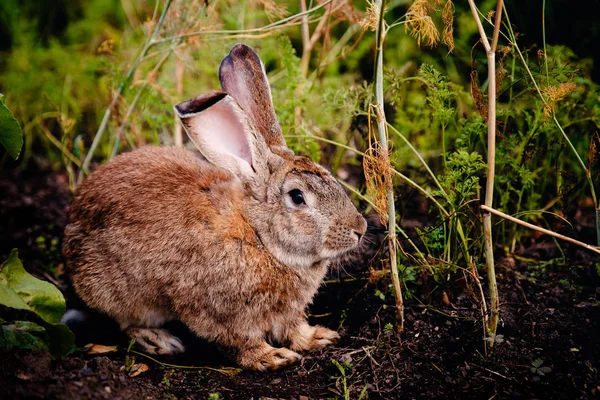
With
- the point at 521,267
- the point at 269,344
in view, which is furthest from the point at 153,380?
the point at 521,267

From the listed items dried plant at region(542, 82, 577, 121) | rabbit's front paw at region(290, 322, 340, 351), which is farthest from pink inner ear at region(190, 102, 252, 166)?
dried plant at region(542, 82, 577, 121)

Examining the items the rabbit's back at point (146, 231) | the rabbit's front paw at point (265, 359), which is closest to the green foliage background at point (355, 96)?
the rabbit's back at point (146, 231)

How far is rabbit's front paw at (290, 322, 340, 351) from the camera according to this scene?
11.0ft

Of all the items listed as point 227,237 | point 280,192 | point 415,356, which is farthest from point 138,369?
point 415,356

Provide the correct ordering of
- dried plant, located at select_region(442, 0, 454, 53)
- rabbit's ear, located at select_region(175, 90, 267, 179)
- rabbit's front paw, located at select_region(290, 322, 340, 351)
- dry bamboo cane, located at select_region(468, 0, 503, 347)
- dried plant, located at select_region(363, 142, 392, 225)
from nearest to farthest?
1. dry bamboo cane, located at select_region(468, 0, 503, 347)
2. dried plant, located at select_region(442, 0, 454, 53)
3. dried plant, located at select_region(363, 142, 392, 225)
4. rabbit's ear, located at select_region(175, 90, 267, 179)
5. rabbit's front paw, located at select_region(290, 322, 340, 351)

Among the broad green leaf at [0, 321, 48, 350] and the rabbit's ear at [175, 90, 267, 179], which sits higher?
Answer: the rabbit's ear at [175, 90, 267, 179]

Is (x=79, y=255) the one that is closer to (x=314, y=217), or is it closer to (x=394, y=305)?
(x=314, y=217)

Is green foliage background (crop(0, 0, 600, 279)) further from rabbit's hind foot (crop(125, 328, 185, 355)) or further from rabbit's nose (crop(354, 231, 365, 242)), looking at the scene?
rabbit's hind foot (crop(125, 328, 185, 355))

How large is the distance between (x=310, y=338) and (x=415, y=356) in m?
0.66

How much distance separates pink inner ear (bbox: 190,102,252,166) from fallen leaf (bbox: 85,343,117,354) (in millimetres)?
1314

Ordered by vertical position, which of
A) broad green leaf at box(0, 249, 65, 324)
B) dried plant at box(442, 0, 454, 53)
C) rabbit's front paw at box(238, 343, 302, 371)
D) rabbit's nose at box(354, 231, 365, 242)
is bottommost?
rabbit's front paw at box(238, 343, 302, 371)

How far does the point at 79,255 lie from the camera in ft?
11.2

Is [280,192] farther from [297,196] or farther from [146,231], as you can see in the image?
[146,231]


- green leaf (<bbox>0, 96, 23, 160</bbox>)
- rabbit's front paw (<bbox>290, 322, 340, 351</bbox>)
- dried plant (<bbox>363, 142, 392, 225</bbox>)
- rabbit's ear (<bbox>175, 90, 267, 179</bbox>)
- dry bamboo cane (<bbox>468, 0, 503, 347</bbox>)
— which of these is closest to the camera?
dry bamboo cane (<bbox>468, 0, 503, 347</bbox>)
